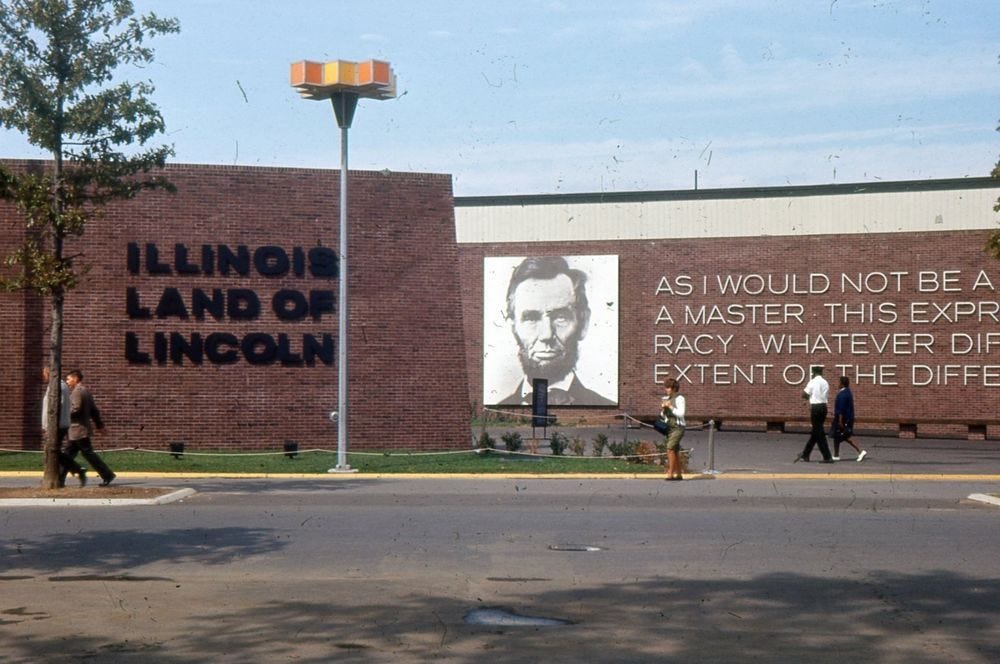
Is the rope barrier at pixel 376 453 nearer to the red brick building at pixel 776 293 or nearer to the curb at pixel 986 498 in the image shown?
the curb at pixel 986 498

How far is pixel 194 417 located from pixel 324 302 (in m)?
3.70

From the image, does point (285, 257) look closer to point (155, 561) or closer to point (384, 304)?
point (384, 304)

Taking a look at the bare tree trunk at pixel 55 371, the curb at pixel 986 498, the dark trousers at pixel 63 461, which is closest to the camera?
the curb at pixel 986 498

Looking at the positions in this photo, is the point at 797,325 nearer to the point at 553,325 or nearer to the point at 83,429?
the point at 553,325

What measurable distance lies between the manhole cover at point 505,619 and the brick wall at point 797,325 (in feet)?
106

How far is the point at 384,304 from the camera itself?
30.1 m

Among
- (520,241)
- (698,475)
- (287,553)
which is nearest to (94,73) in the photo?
(287,553)

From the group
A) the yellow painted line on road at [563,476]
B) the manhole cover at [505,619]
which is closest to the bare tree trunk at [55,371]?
the yellow painted line on road at [563,476]

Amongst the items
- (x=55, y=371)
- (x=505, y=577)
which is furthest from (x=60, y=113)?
(x=505, y=577)

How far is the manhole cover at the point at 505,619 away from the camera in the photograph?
392 inches

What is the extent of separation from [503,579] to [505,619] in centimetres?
191

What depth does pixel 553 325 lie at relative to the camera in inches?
1783

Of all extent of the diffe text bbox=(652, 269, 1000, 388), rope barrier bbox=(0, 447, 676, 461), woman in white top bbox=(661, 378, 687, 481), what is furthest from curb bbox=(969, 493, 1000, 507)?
extent of the diffe text bbox=(652, 269, 1000, 388)

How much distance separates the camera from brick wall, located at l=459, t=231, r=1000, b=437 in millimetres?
40781
